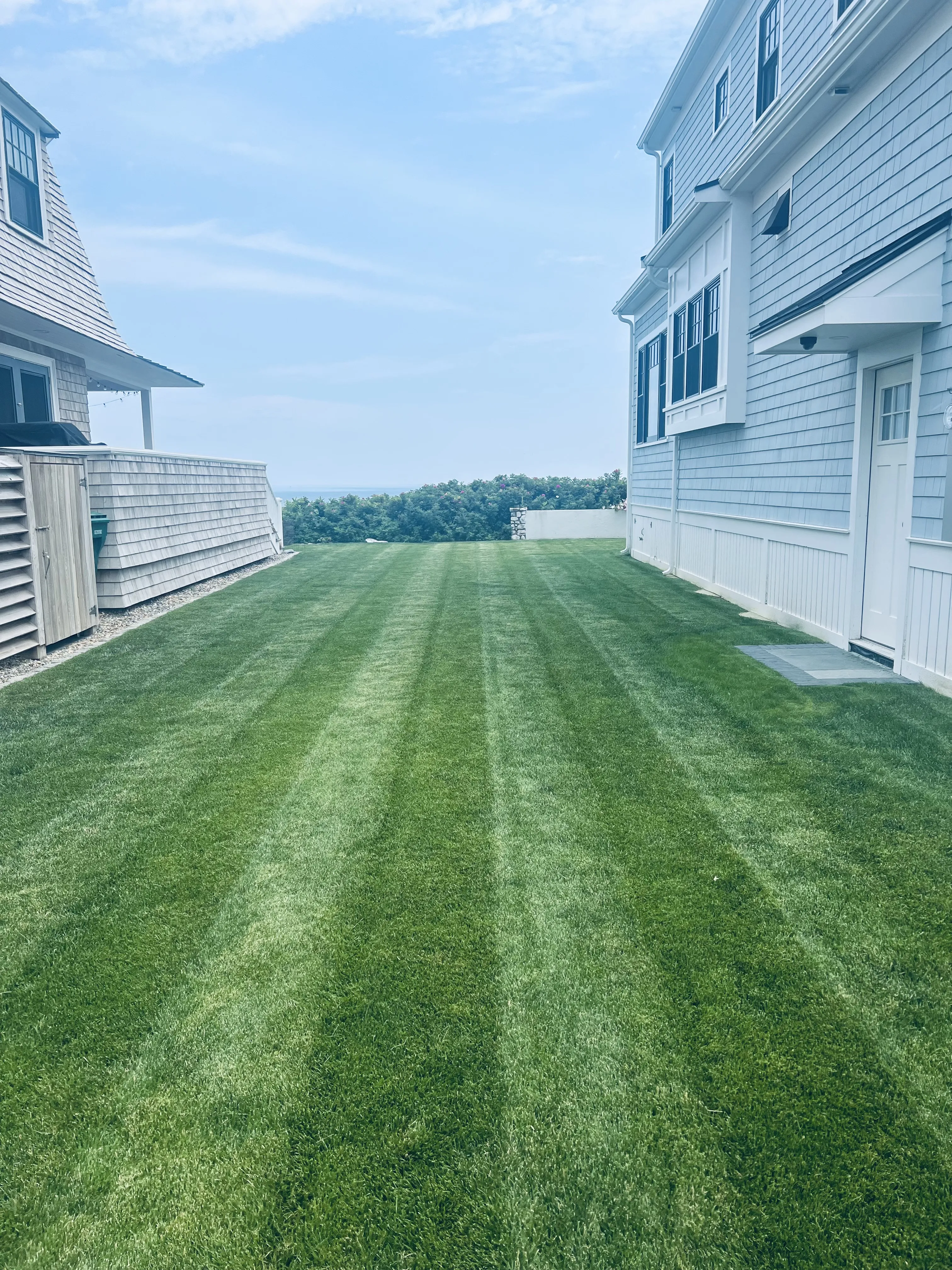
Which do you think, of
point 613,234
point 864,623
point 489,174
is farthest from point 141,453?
point 489,174

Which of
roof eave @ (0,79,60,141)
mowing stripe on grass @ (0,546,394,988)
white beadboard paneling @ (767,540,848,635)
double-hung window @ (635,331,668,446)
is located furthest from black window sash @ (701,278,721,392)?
roof eave @ (0,79,60,141)

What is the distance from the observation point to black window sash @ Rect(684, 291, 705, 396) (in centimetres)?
1295

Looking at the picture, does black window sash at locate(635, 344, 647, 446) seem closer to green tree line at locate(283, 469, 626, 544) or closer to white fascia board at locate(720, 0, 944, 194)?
green tree line at locate(283, 469, 626, 544)

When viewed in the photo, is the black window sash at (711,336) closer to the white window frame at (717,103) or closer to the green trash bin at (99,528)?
the white window frame at (717,103)

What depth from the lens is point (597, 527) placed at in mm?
24219

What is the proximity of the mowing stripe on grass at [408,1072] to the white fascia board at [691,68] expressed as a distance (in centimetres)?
1221

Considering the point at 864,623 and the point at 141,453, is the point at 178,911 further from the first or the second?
the point at 141,453

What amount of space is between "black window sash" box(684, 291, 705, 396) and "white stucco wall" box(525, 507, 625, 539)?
10337 millimetres

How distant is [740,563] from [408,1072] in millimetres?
9979

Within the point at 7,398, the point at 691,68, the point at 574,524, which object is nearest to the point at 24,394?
the point at 7,398

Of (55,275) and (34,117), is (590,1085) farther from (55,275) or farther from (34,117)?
(34,117)

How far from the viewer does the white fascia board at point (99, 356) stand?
1145cm

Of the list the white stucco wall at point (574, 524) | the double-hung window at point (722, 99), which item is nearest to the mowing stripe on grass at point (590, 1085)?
the double-hung window at point (722, 99)

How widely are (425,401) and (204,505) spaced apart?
142 feet
